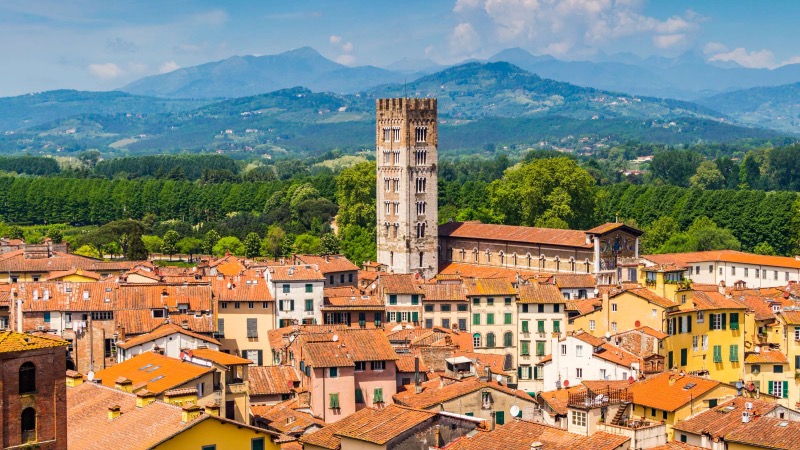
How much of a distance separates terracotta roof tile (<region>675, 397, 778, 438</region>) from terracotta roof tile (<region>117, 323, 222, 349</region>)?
2093 centimetres

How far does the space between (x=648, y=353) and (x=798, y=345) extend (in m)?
7.51

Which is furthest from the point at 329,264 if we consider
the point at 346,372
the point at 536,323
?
the point at 346,372

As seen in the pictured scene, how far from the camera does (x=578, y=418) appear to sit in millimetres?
42938

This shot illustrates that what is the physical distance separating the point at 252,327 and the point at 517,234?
32980mm

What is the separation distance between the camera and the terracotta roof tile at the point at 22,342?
32.0m

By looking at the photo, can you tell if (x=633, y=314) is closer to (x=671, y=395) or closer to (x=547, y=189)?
(x=671, y=395)

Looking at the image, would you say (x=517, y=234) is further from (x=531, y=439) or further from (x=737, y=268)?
(x=531, y=439)

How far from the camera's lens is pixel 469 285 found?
72.9 m

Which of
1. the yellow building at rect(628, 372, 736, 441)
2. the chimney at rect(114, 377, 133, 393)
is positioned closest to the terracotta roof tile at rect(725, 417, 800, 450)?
the yellow building at rect(628, 372, 736, 441)

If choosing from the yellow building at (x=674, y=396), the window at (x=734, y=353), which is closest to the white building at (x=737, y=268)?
the window at (x=734, y=353)

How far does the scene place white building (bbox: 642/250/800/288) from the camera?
92938 millimetres

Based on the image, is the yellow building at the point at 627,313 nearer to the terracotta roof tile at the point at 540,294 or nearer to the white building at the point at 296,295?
the terracotta roof tile at the point at 540,294

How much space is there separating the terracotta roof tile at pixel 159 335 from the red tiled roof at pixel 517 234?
1525 inches

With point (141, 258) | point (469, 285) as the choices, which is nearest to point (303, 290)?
point (469, 285)
